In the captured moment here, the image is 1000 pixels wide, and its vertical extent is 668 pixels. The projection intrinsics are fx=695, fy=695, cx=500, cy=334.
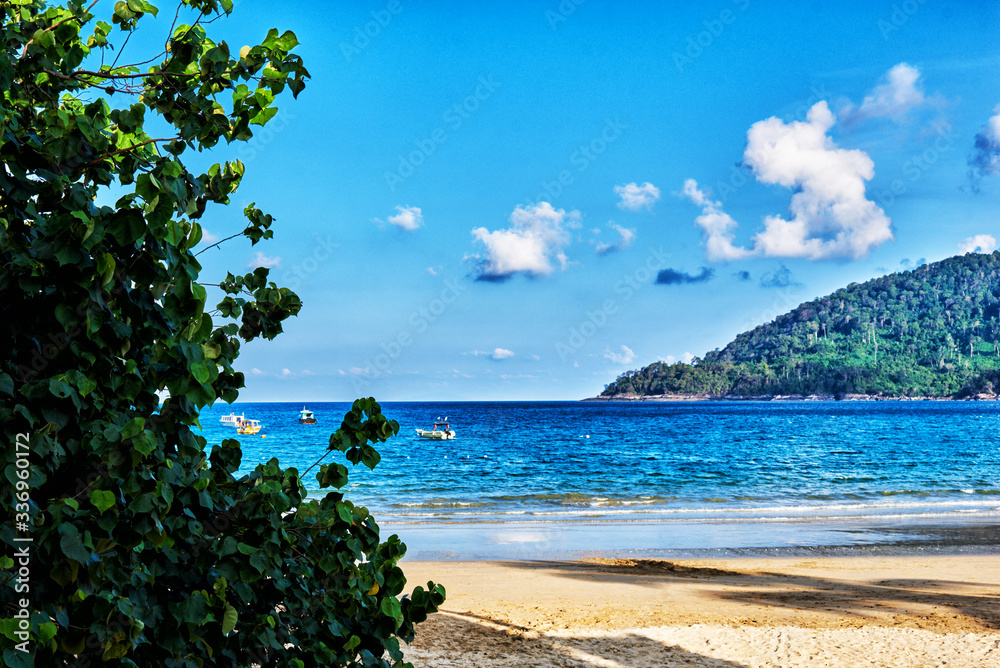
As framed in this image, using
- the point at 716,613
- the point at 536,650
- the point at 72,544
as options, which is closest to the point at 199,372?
the point at 72,544

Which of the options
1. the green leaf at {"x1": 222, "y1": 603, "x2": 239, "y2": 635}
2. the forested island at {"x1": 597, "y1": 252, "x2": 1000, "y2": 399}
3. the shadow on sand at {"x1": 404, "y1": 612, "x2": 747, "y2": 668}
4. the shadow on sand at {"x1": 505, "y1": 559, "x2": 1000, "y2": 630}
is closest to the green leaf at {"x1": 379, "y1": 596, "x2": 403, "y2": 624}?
the green leaf at {"x1": 222, "y1": 603, "x2": 239, "y2": 635}

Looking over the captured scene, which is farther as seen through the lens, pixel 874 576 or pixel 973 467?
pixel 973 467

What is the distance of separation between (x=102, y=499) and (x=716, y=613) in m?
8.35

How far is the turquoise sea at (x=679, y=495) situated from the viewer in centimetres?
1545

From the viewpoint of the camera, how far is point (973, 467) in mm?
35938

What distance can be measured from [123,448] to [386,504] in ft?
73.0

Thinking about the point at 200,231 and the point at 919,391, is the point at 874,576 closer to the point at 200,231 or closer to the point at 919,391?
the point at 200,231

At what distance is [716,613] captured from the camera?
8461mm

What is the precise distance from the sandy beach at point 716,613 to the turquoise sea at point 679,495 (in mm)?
2138

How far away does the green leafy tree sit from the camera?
61.1 inches

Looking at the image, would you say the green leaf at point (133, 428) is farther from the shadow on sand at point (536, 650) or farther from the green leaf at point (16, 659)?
the shadow on sand at point (536, 650)

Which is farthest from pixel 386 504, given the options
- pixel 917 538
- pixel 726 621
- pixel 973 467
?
pixel 973 467

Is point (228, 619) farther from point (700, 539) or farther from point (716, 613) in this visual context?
point (700, 539)

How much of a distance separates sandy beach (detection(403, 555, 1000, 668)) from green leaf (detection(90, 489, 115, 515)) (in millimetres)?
4983
